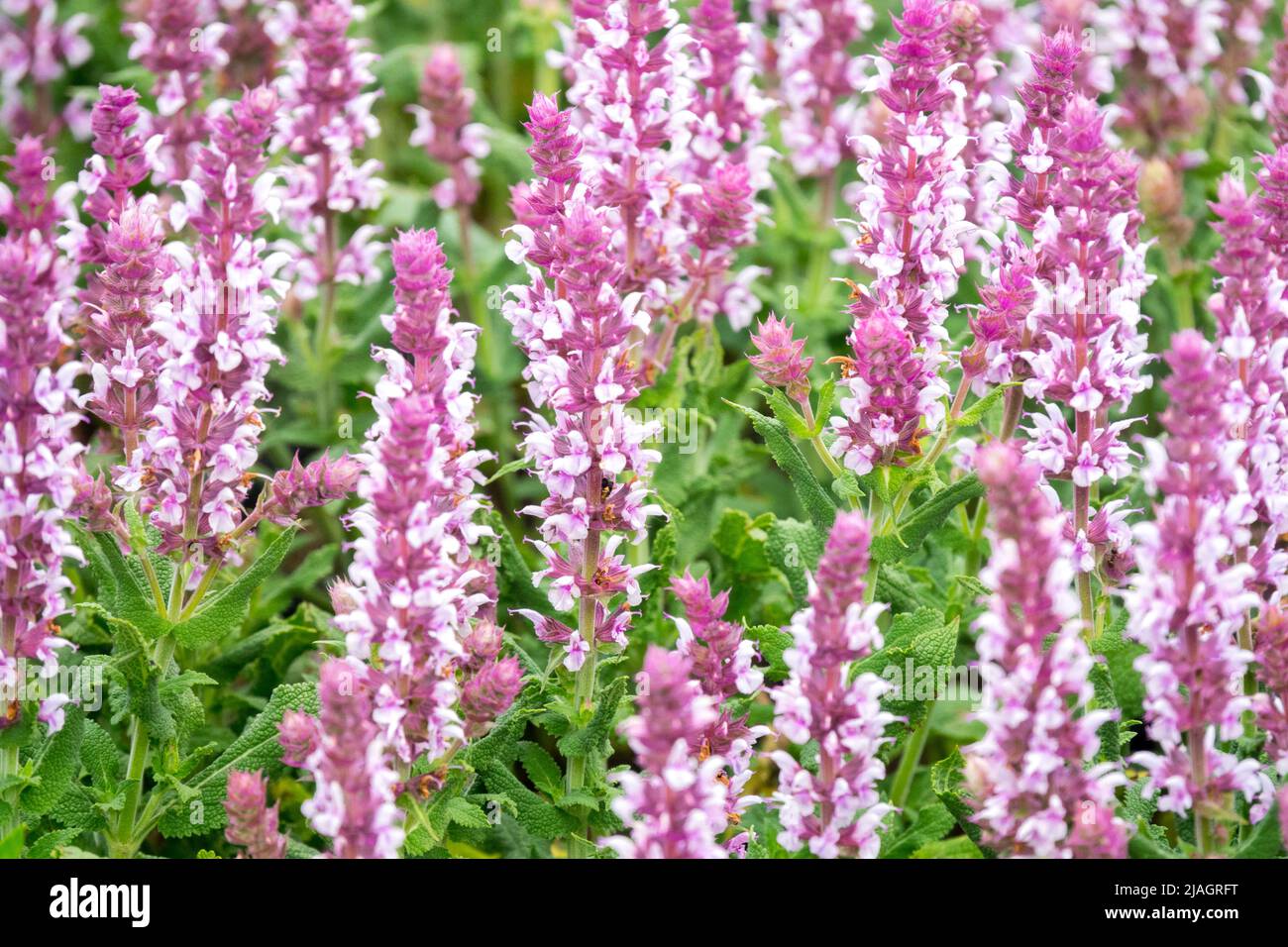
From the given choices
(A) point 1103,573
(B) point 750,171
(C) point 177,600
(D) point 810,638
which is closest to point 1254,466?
(A) point 1103,573

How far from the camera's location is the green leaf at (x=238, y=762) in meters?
4.29

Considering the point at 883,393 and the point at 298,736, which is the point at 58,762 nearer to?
the point at 298,736

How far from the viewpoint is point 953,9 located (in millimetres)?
4785

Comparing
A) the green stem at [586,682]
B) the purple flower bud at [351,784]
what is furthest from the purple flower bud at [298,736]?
the green stem at [586,682]

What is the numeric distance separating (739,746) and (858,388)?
0.95 metres

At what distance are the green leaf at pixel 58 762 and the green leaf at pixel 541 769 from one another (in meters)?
1.14

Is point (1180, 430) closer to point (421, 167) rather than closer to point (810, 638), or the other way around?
point (810, 638)

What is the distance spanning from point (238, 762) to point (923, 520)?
75.8 inches

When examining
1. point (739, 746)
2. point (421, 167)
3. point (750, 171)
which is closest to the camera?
point (739, 746)

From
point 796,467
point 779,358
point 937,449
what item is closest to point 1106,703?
point 937,449

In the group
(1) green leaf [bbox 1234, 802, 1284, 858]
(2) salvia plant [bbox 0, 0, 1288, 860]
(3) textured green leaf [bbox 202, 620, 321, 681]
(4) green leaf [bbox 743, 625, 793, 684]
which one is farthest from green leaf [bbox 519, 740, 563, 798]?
(1) green leaf [bbox 1234, 802, 1284, 858]

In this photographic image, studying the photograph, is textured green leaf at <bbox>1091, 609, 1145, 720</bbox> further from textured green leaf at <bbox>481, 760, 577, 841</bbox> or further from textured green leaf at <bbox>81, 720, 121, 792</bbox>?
textured green leaf at <bbox>81, 720, 121, 792</bbox>

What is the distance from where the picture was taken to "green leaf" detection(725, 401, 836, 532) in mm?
4352

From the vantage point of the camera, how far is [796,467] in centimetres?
439
